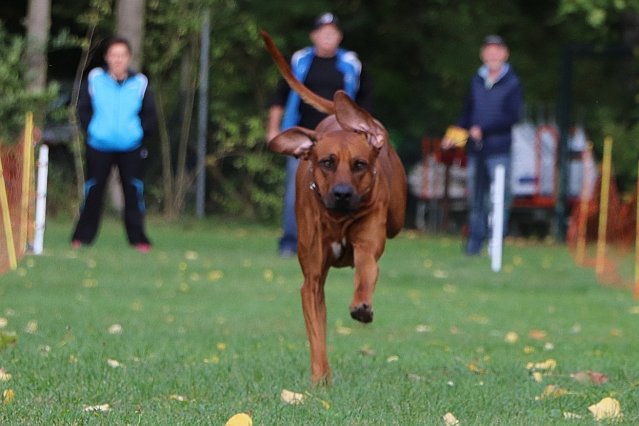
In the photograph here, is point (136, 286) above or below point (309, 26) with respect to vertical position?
below

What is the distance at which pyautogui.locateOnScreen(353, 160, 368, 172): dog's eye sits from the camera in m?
6.28

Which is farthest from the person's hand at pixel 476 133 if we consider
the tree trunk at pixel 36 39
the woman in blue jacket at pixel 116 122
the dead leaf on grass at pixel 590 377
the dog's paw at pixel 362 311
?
the dog's paw at pixel 362 311

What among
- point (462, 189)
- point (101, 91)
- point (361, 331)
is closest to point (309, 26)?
point (462, 189)

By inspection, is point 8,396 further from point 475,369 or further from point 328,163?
point 475,369

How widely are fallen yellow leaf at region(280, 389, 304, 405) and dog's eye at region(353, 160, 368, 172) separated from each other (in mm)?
972

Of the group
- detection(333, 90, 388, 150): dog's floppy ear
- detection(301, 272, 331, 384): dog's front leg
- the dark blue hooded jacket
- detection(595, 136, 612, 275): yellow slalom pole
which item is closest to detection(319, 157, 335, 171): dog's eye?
detection(333, 90, 388, 150): dog's floppy ear

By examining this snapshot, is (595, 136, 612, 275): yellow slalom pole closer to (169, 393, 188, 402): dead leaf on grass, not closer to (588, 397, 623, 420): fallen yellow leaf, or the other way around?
(588, 397, 623, 420): fallen yellow leaf

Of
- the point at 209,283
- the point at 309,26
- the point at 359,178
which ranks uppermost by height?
the point at 309,26

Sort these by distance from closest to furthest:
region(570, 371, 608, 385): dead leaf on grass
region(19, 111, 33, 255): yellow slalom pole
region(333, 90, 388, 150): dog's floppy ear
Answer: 1. region(333, 90, 388, 150): dog's floppy ear
2. region(570, 371, 608, 385): dead leaf on grass
3. region(19, 111, 33, 255): yellow slalom pole

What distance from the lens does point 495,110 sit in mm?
15141

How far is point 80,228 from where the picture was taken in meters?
15.0

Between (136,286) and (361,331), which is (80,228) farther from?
(361,331)

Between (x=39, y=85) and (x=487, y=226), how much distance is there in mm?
8005

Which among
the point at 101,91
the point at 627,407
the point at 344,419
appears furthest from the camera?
the point at 101,91
